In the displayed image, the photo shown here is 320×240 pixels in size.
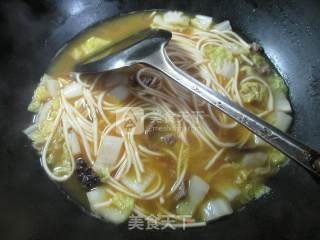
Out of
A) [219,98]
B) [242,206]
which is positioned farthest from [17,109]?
[242,206]

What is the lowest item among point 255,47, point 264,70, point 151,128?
point 151,128

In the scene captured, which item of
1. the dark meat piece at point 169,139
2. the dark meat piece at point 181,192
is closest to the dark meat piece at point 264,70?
the dark meat piece at point 169,139

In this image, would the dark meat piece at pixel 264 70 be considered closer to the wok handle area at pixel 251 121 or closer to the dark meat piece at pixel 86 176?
the wok handle area at pixel 251 121

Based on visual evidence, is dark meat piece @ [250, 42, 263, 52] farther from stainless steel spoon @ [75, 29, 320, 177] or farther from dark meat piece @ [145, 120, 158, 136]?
dark meat piece @ [145, 120, 158, 136]

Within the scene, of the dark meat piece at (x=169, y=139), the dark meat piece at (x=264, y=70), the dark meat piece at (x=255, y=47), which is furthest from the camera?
the dark meat piece at (x=255, y=47)

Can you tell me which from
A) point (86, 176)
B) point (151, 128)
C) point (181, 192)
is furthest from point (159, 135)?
point (86, 176)

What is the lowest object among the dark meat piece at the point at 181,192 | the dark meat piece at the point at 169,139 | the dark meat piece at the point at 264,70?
the dark meat piece at the point at 181,192

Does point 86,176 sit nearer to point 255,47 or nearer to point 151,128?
point 151,128
